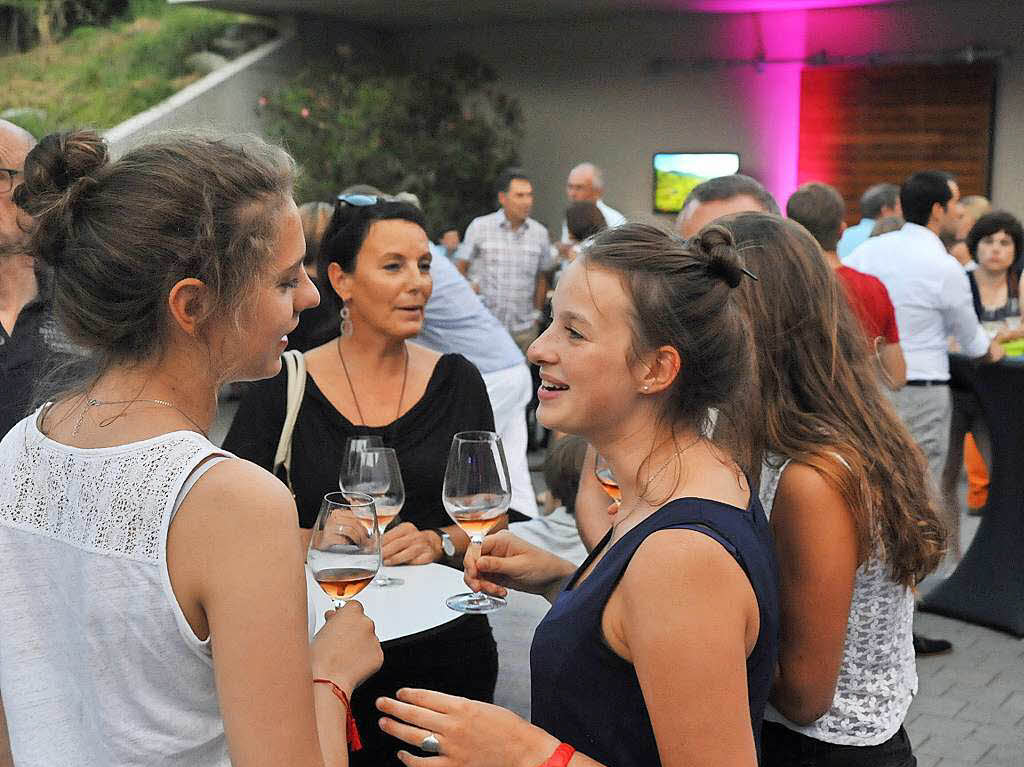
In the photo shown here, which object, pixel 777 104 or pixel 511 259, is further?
pixel 777 104

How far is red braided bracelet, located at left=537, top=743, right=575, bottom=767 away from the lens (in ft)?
4.84

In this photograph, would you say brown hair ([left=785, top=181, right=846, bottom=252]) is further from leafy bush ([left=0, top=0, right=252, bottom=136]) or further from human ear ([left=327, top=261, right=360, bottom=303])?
leafy bush ([left=0, top=0, right=252, bottom=136])

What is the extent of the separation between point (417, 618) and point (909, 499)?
37.1 inches

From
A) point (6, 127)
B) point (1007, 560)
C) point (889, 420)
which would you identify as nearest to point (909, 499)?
point (889, 420)

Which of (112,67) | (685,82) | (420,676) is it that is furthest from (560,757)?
(112,67)

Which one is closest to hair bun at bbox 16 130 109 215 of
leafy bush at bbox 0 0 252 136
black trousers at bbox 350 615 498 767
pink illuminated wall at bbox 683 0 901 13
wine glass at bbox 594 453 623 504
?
wine glass at bbox 594 453 623 504

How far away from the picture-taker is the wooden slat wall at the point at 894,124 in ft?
40.8

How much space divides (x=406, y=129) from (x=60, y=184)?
12.5m

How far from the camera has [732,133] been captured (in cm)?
1391

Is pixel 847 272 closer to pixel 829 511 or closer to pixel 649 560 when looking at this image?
pixel 829 511

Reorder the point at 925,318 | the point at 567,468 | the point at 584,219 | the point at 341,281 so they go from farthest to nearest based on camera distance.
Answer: the point at 584,219 < the point at 925,318 < the point at 567,468 < the point at 341,281

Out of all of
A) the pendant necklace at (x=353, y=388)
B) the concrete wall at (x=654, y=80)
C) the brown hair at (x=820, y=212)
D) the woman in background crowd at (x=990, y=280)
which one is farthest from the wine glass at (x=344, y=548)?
the concrete wall at (x=654, y=80)

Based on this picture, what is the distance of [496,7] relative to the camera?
44.6ft

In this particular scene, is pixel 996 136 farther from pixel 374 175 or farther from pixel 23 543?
pixel 23 543
